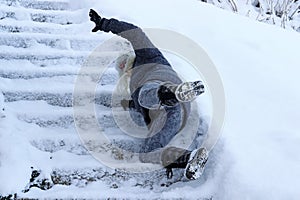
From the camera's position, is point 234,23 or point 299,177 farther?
point 234,23

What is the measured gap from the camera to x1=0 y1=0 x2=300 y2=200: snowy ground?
1553mm

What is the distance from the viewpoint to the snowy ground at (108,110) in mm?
1553

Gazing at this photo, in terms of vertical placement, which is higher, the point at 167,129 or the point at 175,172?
the point at 167,129

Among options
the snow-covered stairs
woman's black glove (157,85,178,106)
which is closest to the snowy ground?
the snow-covered stairs

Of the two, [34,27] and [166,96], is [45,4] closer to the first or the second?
[34,27]

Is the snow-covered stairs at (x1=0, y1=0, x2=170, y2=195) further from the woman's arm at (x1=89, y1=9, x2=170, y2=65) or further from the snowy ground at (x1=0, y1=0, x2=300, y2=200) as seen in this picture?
the woman's arm at (x1=89, y1=9, x2=170, y2=65)

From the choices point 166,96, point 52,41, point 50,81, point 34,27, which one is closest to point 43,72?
point 50,81

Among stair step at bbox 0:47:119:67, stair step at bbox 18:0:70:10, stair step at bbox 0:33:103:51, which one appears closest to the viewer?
stair step at bbox 0:47:119:67

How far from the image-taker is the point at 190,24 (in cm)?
262

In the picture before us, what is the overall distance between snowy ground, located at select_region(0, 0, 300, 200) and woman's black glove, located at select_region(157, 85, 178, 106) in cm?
24

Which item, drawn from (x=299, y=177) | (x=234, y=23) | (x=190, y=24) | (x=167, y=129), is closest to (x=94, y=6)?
(x=190, y=24)

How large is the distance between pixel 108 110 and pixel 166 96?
0.43 meters

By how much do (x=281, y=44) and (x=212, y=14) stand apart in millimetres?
487

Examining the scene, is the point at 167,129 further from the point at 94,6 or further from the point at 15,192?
the point at 94,6
